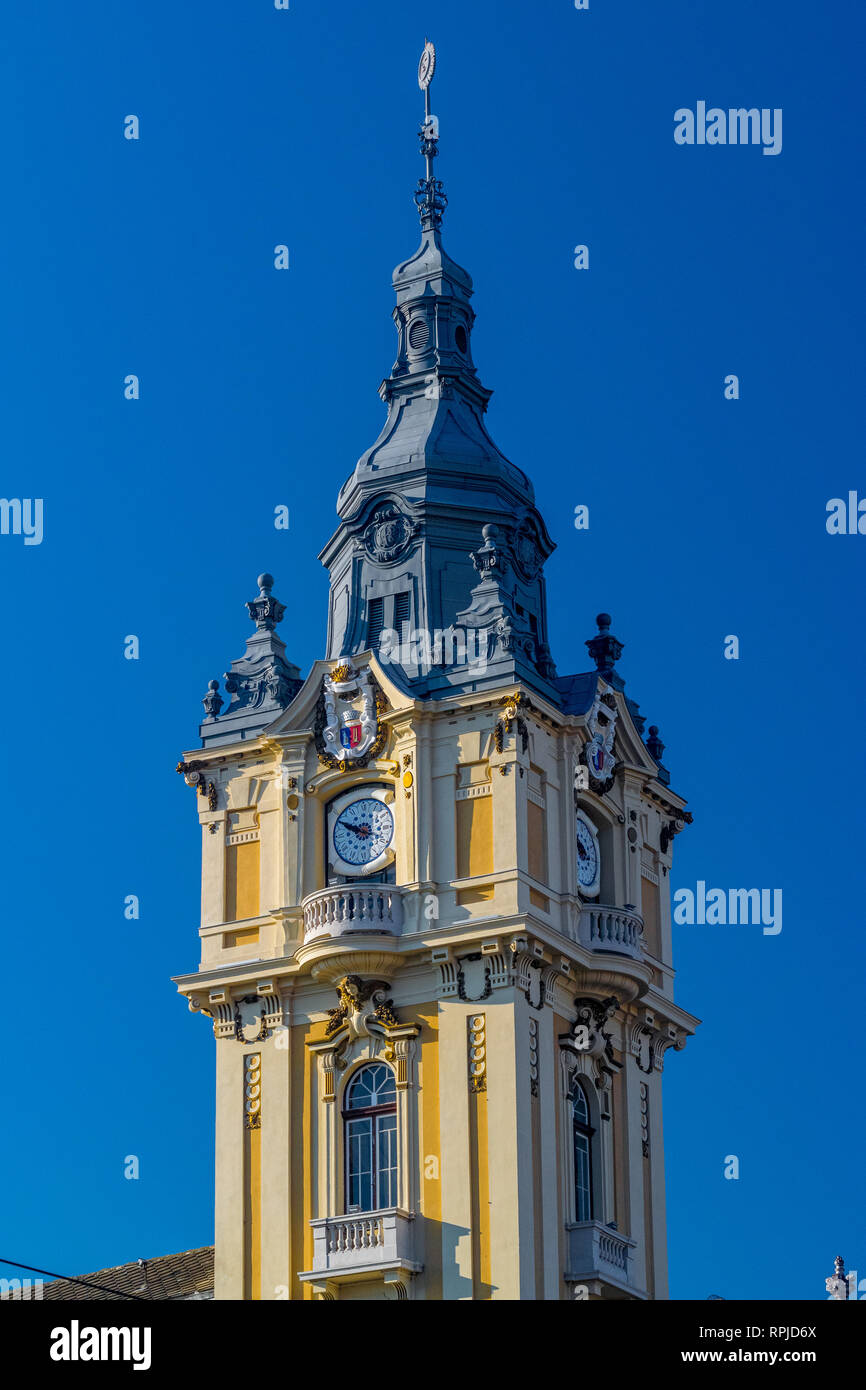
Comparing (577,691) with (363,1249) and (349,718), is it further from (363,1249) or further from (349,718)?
(363,1249)

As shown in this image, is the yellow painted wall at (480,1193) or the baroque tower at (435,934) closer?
the yellow painted wall at (480,1193)

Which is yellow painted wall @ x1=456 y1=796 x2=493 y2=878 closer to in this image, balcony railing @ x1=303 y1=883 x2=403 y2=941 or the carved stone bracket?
balcony railing @ x1=303 y1=883 x2=403 y2=941

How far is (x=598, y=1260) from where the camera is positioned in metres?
54.4

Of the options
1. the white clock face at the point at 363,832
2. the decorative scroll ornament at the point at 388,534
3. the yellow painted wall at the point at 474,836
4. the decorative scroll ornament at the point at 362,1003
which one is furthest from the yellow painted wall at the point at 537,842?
the decorative scroll ornament at the point at 388,534

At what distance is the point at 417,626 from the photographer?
2370 inches

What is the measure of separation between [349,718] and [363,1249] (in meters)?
11.4

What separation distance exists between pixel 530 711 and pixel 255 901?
7.27 metres

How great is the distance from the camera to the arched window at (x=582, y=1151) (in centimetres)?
5631

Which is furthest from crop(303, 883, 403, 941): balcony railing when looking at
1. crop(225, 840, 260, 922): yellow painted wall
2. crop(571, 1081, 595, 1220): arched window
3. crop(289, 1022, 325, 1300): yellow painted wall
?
crop(571, 1081, 595, 1220): arched window

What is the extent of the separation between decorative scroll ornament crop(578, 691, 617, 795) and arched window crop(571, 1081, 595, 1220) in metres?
6.61

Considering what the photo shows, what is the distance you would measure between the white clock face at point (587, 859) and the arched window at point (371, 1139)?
6127mm

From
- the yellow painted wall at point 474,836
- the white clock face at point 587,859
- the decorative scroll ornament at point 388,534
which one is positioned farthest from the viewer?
the decorative scroll ornament at point 388,534

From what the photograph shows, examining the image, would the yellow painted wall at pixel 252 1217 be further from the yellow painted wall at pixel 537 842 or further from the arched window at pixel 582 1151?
the yellow painted wall at pixel 537 842
